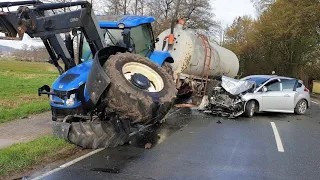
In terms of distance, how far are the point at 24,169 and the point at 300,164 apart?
498cm

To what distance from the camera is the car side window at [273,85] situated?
14650mm

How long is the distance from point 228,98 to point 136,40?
5508 millimetres

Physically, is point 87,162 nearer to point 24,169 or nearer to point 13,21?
point 24,169

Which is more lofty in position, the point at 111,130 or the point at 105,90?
the point at 105,90

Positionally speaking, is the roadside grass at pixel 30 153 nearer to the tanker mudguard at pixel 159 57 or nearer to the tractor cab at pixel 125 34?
the tractor cab at pixel 125 34

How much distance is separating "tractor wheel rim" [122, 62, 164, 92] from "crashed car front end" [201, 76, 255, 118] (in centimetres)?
679

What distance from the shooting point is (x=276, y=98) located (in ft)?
47.5

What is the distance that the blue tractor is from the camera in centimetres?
635

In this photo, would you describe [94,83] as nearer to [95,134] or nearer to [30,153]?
[95,134]

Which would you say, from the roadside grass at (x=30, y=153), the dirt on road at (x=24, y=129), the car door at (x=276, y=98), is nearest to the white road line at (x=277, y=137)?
the car door at (x=276, y=98)

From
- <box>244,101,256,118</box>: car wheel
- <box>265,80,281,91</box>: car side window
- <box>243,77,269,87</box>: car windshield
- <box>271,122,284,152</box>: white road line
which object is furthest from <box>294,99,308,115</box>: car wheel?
Result: <box>271,122,284,152</box>: white road line

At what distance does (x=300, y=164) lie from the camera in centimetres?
723

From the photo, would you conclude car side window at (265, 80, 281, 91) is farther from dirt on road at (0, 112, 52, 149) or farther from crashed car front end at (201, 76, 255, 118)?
dirt on road at (0, 112, 52, 149)

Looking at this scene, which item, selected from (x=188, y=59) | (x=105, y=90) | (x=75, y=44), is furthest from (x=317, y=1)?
(x=105, y=90)
